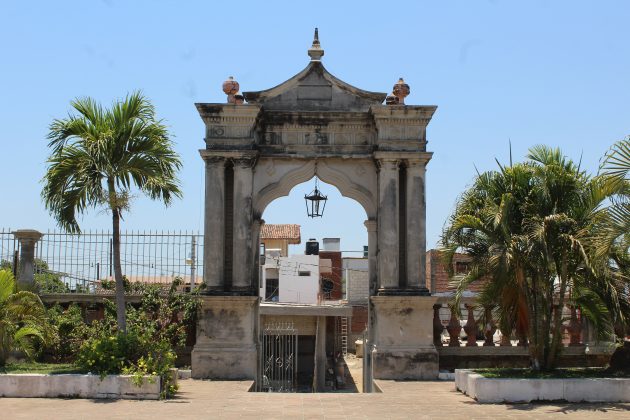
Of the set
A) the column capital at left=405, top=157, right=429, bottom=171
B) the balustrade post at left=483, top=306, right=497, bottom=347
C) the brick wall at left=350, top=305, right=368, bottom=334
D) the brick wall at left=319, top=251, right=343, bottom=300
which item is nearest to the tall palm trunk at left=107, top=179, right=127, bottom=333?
the column capital at left=405, top=157, right=429, bottom=171

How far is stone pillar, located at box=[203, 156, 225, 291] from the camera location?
57.2 ft

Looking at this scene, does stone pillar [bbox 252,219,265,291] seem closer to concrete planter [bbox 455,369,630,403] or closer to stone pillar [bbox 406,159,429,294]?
stone pillar [bbox 406,159,429,294]

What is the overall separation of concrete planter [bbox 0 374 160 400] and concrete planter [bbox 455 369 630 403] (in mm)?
5394

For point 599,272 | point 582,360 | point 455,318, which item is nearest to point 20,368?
Answer: point 455,318

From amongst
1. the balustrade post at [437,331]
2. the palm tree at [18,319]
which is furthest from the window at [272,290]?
the palm tree at [18,319]

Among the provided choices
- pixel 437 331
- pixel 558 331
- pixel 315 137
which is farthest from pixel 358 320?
pixel 558 331

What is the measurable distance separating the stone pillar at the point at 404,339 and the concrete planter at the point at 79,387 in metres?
5.32

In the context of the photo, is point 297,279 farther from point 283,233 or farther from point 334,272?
point 283,233

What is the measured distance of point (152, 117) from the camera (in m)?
15.3

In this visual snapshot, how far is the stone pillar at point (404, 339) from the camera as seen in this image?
672 inches

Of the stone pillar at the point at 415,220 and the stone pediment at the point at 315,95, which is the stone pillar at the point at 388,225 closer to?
the stone pillar at the point at 415,220

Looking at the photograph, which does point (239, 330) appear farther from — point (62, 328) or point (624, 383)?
point (624, 383)

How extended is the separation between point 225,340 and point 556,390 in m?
6.78

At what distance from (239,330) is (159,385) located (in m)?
3.69
